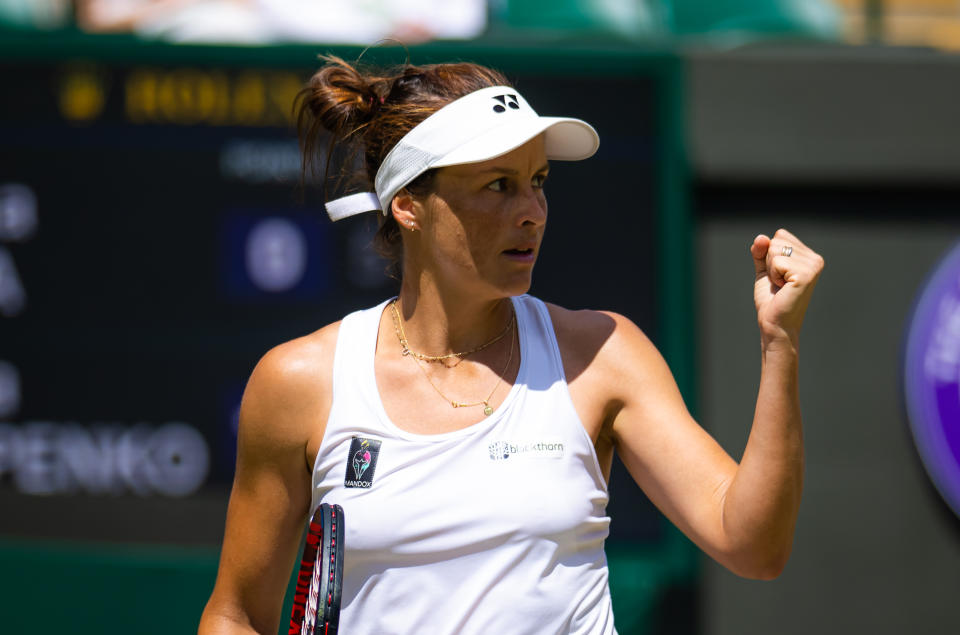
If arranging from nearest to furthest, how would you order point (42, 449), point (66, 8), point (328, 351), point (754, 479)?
point (754, 479), point (328, 351), point (42, 449), point (66, 8)

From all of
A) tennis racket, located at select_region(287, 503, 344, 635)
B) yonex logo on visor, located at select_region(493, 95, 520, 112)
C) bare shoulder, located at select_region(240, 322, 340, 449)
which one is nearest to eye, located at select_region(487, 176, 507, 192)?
yonex logo on visor, located at select_region(493, 95, 520, 112)

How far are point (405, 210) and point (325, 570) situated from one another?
0.60 metres

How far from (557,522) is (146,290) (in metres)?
2.48

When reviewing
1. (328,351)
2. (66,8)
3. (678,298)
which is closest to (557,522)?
(328,351)

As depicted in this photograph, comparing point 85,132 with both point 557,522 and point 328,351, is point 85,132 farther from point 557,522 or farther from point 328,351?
point 557,522

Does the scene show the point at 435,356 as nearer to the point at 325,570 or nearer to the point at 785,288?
the point at 325,570

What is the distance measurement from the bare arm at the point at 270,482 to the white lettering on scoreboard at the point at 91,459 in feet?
6.48

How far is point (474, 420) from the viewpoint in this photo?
1.67 m

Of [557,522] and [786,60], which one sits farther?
[786,60]

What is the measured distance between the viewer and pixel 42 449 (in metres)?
3.66

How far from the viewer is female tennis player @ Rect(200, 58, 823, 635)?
1564mm

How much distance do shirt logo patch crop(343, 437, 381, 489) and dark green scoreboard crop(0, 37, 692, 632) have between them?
6.94 feet

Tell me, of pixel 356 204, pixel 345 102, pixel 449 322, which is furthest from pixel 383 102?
pixel 449 322

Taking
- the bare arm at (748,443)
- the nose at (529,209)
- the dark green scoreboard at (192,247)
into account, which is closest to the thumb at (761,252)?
the bare arm at (748,443)
